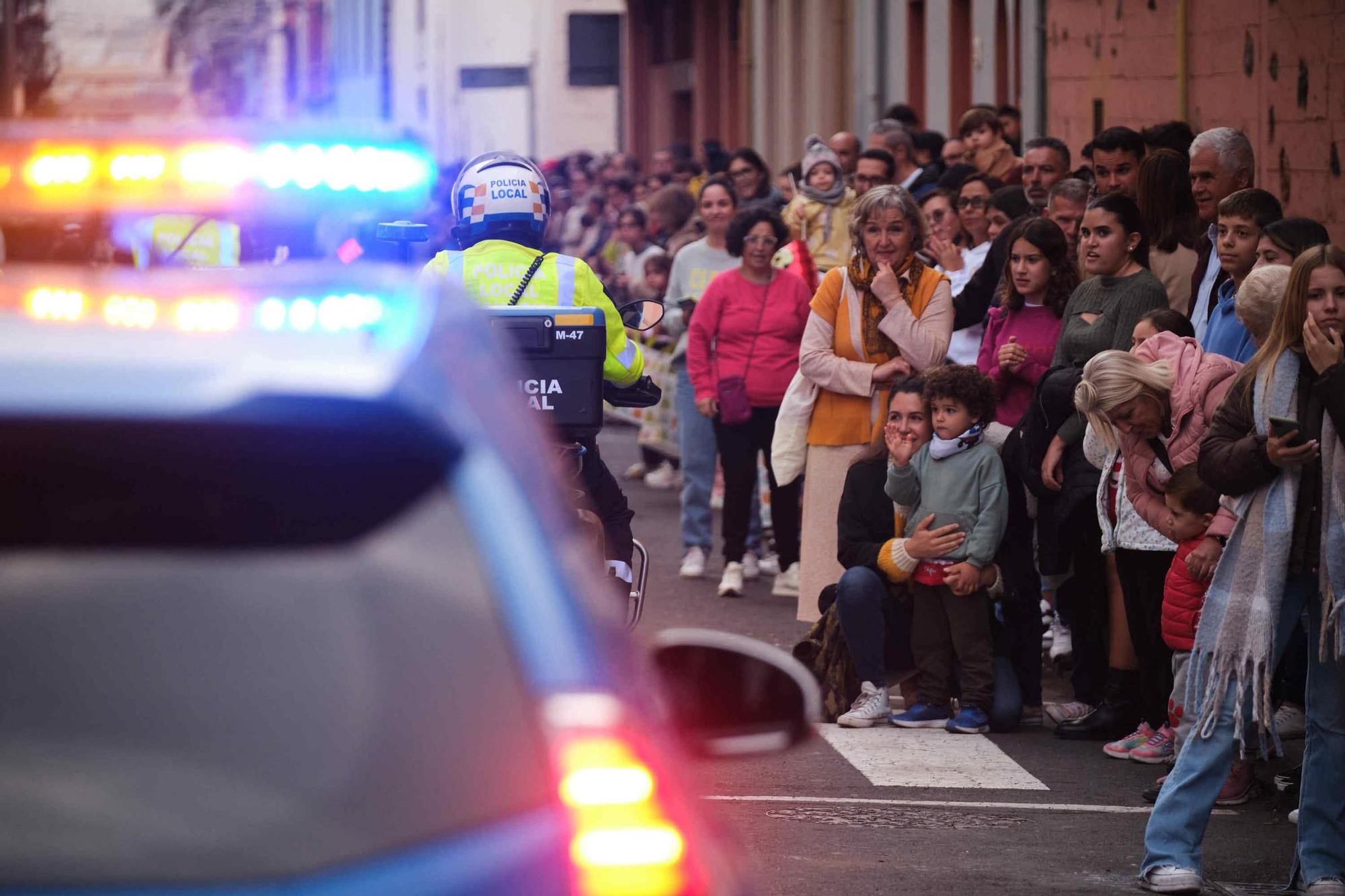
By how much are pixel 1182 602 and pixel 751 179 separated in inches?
384

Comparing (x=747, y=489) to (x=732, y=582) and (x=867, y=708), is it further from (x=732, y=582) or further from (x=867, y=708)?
(x=867, y=708)

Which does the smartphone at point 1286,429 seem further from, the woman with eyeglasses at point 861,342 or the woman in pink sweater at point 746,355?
the woman in pink sweater at point 746,355

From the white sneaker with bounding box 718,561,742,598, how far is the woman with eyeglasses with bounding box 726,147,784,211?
510 centimetres

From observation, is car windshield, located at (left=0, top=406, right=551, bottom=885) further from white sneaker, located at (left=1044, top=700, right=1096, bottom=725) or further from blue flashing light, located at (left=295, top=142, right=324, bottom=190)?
white sneaker, located at (left=1044, top=700, right=1096, bottom=725)

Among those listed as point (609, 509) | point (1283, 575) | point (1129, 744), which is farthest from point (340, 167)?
point (1129, 744)

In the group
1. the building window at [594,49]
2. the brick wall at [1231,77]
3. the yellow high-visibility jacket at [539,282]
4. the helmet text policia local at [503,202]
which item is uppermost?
the building window at [594,49]

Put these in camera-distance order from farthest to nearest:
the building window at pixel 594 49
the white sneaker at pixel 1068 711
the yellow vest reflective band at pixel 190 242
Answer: the building window at pixel 594 49, the white sneaker at pixel 1068 711, the yellow vest reflective band at pixel 190 242

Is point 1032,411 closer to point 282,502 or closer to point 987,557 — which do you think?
point 987,557

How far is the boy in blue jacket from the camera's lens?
8180mm

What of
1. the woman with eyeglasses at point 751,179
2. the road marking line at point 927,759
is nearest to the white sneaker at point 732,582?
the road marking line at point 927,759

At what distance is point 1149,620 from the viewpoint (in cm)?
775

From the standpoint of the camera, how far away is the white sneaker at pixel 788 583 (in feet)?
38.1

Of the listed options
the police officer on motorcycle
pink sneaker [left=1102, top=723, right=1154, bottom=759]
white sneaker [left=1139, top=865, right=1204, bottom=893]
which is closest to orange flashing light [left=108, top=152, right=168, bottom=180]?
the police officer on motorcycle

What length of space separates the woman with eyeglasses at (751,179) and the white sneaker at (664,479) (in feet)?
6.63
